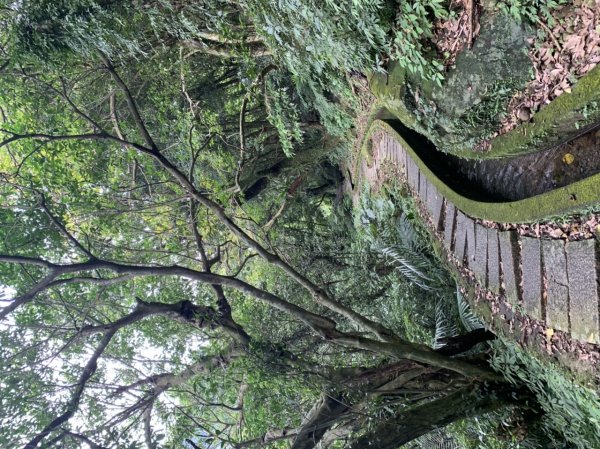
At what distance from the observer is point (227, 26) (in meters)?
6.44

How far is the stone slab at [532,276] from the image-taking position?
277 cm

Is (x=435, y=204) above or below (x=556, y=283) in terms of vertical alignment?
above

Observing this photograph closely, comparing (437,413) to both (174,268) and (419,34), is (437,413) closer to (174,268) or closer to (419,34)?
(174,268)

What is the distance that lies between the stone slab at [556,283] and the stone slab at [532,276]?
2.3 inches

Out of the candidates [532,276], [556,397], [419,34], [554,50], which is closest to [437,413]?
[556,397]

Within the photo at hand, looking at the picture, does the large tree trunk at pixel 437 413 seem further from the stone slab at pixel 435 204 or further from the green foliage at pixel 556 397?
the stone slab at pixel 435 204

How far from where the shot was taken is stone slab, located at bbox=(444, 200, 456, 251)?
12.8ft

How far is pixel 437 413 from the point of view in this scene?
13.3 ft

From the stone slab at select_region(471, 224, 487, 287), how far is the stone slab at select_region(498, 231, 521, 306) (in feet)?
0.73

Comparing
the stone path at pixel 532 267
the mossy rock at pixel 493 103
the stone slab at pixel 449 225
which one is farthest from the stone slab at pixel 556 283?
the stone slab at pixel 449 225

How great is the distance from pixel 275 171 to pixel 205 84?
219 centimetres

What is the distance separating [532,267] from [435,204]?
4.96ft

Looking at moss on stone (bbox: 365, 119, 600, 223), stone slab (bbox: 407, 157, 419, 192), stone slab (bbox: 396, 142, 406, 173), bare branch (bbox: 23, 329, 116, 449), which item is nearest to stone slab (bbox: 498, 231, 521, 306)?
moss on stone (bbox: 365, 119, 600, 223)

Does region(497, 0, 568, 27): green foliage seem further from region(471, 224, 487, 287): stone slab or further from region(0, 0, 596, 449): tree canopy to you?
region(471, 224, 487, 287): stone slab
